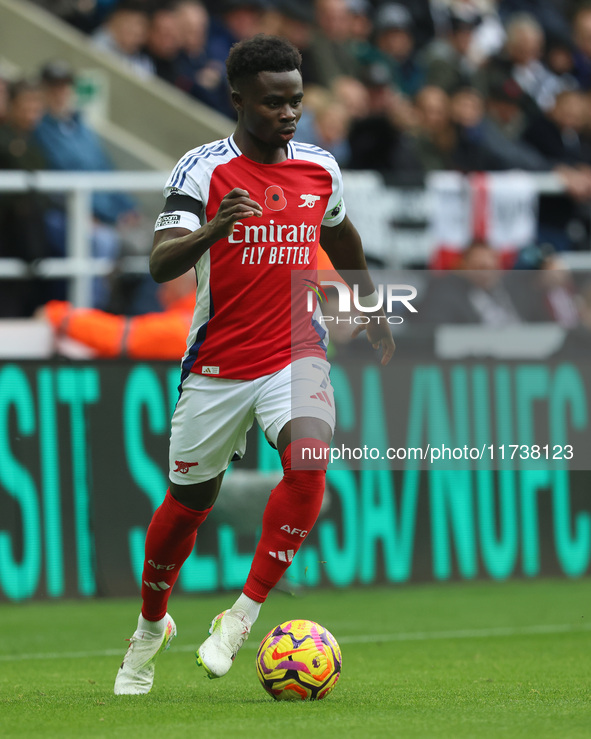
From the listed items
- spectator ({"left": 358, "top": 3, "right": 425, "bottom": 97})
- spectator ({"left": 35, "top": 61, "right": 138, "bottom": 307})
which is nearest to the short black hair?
spectator ({"left": 35, "top": 61, "right": 138, "bottom": 307})

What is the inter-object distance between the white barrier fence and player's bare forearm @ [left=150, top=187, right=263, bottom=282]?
5.24m

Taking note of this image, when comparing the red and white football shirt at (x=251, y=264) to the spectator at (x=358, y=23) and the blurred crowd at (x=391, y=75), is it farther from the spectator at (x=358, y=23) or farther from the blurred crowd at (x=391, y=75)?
the spectator at (x=358, y=23)

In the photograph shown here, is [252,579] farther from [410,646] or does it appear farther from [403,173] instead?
[403,173]

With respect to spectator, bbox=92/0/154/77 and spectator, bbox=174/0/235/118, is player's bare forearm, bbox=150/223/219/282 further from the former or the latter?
spectator, bbox=174/0/235/118

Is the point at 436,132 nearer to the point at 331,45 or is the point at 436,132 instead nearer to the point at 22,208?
the point at 331,45

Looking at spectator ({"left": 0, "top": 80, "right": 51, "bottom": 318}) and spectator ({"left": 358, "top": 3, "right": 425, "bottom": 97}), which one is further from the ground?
spectator ({"left": 358, "top": 3, "right": 425, "bottom": 97})

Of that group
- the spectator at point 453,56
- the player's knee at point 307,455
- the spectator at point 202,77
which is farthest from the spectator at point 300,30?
the player's knee at point 307,455

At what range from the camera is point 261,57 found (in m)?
5.46

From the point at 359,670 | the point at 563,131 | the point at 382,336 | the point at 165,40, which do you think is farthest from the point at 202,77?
the point at 359,670

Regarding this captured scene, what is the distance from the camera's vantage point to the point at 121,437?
9.52 m

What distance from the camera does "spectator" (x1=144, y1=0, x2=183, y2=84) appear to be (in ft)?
43.2

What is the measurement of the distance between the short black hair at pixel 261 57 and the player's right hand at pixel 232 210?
2.20 feet

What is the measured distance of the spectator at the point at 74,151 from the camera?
11047 mm

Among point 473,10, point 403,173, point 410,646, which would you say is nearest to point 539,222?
point 403,173
